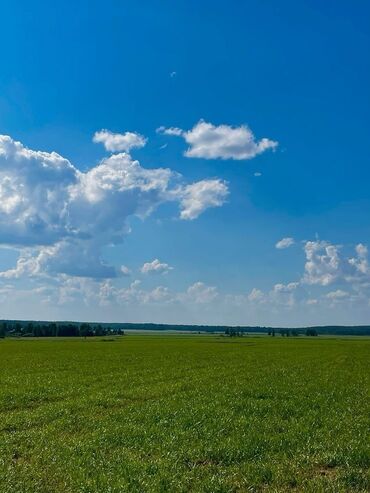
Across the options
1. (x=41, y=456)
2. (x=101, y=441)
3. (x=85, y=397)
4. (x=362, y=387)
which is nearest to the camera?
(x=41, y=456)

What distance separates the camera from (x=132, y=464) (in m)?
12.5

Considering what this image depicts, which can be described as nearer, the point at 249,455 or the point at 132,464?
the point at 132,464

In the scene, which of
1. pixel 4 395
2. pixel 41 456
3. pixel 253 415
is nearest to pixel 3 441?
pixel 41 456

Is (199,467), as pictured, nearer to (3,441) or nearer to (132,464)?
(132,464)

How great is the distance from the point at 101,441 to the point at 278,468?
17.7 ft

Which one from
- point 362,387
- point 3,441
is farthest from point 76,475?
point 362,387

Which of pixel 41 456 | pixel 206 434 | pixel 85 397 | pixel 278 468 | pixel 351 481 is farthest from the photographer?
pixel 85 397

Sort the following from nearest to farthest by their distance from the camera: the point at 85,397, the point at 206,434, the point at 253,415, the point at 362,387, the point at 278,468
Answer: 1. the point at 278,468
2. the point at 206,434
3. the point at 253,415
4. the point at 85,397
5. the point at 362,387

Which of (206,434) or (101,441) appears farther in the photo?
(206,434)

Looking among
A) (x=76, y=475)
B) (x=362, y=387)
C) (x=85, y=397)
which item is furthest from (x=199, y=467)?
(x=362, y=387)

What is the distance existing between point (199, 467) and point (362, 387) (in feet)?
73.0

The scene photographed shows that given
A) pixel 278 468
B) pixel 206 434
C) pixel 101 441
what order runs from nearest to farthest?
pixel 278 468, pixel 101 441, pixel 206 434

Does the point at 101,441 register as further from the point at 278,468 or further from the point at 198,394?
the point at 198,394

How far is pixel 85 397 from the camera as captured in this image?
2502 centimetres
